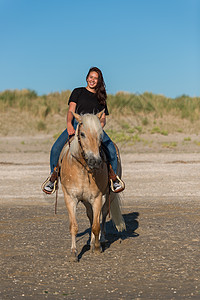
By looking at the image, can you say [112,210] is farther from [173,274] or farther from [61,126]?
[61,126]

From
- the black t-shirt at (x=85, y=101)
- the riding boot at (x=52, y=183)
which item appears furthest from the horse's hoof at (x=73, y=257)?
the black t-shirt at (x=85, y=101)

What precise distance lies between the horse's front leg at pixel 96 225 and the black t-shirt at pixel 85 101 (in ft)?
4.59

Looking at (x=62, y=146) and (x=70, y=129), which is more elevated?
(x=70, y=129)

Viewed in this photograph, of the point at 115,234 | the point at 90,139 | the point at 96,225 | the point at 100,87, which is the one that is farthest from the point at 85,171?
the point at 115,234

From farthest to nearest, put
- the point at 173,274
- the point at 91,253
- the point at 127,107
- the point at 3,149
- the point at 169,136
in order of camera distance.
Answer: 1. the point at 127,107
2. the point at 169,136
3. the point at 3,149
4. the point at 91,253
5. the point at 173,274

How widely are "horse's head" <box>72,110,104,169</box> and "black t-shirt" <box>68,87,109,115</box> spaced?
3.23ft

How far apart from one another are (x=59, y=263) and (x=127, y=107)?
2738 cm

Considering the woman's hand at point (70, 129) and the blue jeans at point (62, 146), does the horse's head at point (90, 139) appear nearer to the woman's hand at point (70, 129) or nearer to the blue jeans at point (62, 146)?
the woman's hand at point (70, 129)

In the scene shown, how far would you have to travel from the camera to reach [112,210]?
8578 mm

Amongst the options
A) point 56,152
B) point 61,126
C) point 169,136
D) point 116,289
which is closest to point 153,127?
point 169,136

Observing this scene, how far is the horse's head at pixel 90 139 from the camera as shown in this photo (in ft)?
20.4

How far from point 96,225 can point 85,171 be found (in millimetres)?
920

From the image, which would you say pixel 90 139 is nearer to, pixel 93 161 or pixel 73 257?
pixel 93 161

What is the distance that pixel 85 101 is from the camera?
24.8ft
